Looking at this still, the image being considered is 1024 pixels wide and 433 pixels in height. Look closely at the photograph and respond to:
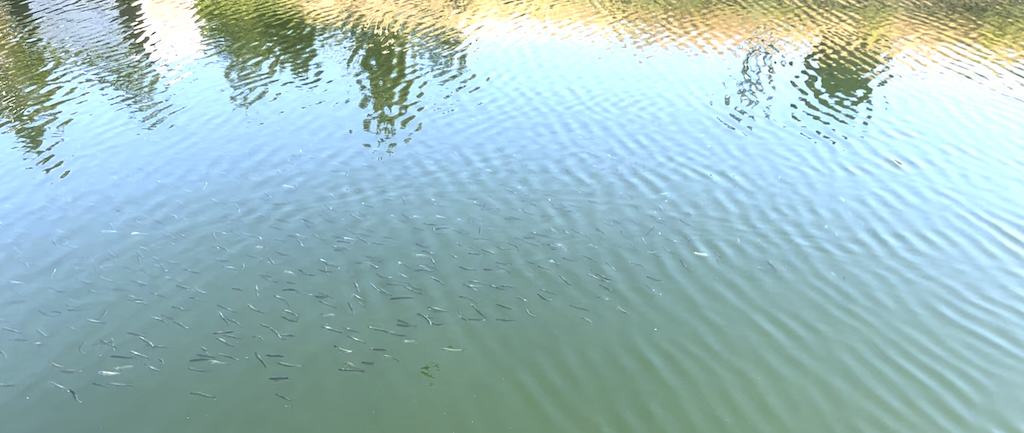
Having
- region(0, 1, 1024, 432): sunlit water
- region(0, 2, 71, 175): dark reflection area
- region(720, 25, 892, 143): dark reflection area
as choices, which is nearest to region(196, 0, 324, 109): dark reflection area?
region(0, 1, 1024, 432): sunlit water

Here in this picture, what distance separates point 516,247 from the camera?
1541 cm

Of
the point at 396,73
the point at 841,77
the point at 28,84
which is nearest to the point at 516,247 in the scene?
the point at 396,73

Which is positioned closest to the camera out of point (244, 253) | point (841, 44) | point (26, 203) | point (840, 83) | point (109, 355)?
point (109, 355)

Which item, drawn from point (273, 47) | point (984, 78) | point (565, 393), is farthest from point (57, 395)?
point (984, 78)

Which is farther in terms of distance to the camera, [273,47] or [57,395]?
[273,47]

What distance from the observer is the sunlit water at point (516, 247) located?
1141 cm

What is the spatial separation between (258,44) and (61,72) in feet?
27.8

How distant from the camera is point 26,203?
18.2 meters

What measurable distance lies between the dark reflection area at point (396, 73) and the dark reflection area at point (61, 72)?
24.9 feet

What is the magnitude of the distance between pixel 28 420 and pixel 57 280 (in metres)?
4.55

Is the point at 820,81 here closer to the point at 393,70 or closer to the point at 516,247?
the point at 393,70

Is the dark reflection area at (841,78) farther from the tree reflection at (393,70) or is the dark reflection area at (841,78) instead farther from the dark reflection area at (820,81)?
the tree reflection at (393,70)

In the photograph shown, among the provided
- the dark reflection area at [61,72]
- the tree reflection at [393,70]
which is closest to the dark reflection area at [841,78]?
the tree reflection at [393,70]

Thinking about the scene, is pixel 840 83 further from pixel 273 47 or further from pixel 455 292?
pixel 273 47
